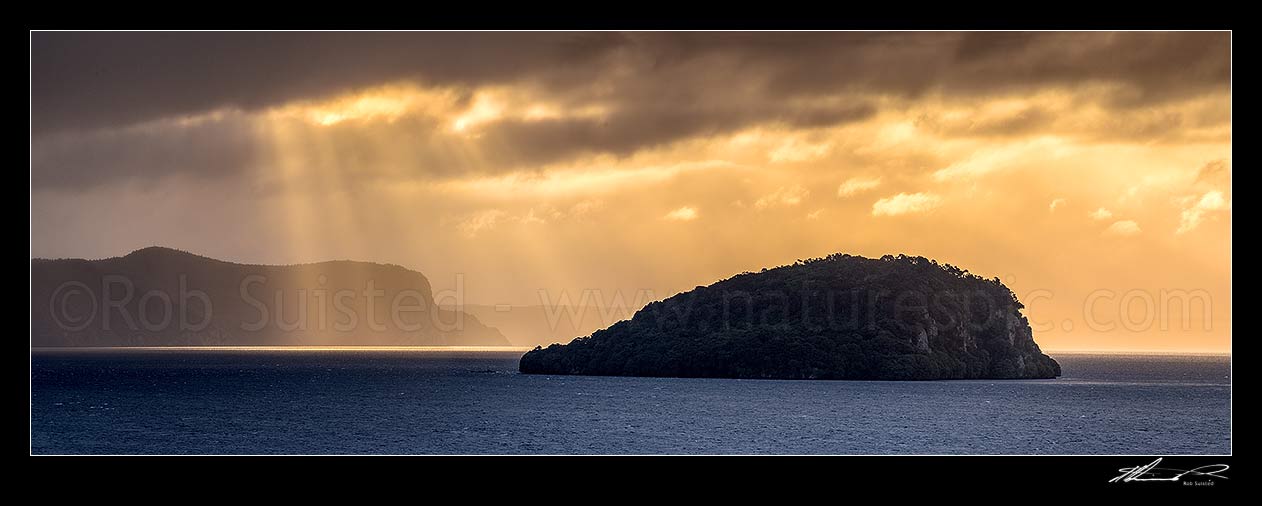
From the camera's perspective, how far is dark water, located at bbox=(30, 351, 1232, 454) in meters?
51.7

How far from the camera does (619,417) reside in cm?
6525

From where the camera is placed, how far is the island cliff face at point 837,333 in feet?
393

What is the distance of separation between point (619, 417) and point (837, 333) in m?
62.9

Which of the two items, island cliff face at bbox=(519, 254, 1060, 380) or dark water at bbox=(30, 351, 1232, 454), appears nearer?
dark water at bbox=(30, 351, 1232, 454)
